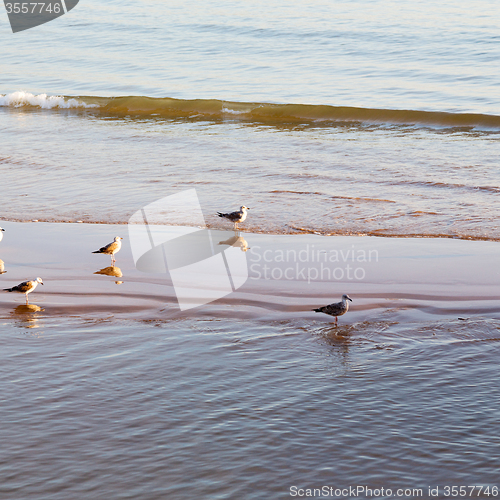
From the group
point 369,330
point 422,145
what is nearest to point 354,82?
point 422,145

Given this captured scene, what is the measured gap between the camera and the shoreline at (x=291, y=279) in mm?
7738

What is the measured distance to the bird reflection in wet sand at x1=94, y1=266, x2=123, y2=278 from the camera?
9.07m

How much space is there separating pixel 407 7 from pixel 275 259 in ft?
107

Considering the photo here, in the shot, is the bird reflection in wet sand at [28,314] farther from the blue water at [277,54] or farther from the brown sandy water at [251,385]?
the blue water at [277,54]

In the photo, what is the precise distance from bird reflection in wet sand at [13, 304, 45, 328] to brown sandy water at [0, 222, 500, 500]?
0.12ft

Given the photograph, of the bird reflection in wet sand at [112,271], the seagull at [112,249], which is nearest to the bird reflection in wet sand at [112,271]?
the bird reflection in wet sand at [112,271]

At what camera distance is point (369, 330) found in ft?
23.5

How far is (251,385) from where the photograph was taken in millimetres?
5914

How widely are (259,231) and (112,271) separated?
290cm

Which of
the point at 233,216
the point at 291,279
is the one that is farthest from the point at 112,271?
the point at 233,216

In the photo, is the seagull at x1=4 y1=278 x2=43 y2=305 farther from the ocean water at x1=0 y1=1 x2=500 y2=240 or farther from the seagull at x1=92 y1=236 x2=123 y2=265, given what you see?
the ocean water at x1=0 y1=1 x2=500 y2=240

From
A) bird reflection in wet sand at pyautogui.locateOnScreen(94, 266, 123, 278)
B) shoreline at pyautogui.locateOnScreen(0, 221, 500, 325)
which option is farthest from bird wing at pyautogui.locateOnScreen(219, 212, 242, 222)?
bird reflection in wet sand at pyautogui.locateOnScreen(94, 266, 123, 278)

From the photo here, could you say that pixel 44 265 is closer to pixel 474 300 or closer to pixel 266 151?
pixel 474 300

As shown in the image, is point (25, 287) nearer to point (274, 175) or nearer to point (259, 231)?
point (259, 231)
